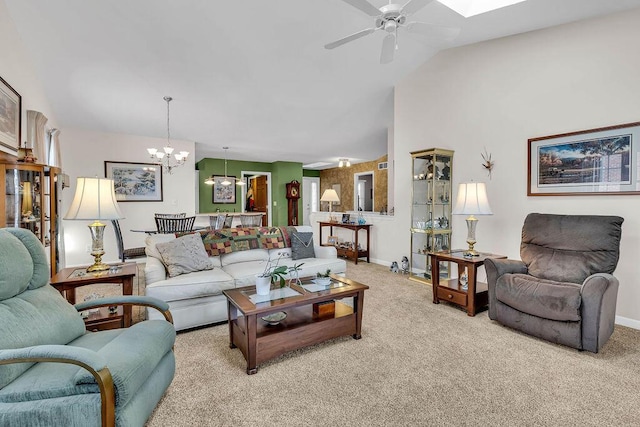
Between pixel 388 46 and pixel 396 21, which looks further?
pixel 388 46

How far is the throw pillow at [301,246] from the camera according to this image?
12.3 feet

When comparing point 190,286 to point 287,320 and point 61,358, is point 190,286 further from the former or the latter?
point 61,358

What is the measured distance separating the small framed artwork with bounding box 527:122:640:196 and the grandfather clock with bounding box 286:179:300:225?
672 cm

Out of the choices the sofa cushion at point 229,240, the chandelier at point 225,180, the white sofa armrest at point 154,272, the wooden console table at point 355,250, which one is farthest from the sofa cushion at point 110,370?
the chandelier at point 225,180

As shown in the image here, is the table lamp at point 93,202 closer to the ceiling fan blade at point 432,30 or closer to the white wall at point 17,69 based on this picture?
the white wall at point 17,69

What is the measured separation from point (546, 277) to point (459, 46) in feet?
9.95

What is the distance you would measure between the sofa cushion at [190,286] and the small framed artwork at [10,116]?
2057mm

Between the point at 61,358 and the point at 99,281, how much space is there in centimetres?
139

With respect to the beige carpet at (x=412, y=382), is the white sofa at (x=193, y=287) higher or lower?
higher

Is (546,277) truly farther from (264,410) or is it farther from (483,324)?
(264,410)

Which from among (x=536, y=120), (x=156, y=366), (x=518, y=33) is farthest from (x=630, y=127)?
(x=156, y=366)

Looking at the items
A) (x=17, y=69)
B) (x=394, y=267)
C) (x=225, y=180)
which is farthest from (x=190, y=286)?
(x=225, y=180)

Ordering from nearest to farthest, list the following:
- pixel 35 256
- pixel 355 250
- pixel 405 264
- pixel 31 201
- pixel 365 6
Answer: pixel 35 256 → pixel 365 6 → pixel 31 201 → pixel 405 264 → pixel 355 250

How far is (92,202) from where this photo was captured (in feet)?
7.49
